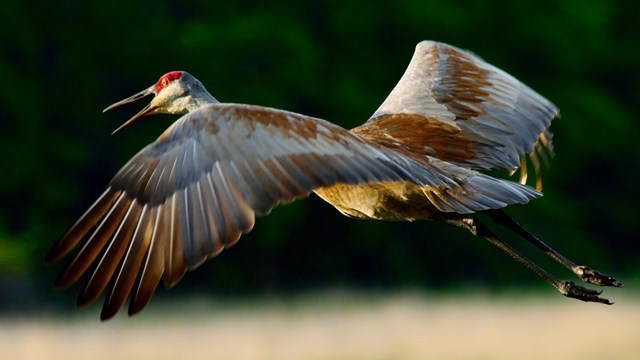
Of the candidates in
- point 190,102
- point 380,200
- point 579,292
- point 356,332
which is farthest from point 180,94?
point 356,332

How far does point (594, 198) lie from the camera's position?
1945 cm

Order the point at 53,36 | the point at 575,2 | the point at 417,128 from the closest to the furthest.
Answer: the point at 417,128, the point at 53,36, the point at 575,2

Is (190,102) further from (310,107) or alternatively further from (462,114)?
(310,107)

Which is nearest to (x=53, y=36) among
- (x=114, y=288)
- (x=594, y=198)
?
(x=594, y=198)

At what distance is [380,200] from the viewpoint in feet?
20.4

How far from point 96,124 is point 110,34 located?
0.98 meters

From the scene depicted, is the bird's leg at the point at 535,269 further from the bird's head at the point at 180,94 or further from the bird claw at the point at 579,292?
the bird's head at the point at 180,94

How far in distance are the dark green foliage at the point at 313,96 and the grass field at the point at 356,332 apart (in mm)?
1862

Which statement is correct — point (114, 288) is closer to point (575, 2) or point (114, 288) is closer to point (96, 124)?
point (96, 124)

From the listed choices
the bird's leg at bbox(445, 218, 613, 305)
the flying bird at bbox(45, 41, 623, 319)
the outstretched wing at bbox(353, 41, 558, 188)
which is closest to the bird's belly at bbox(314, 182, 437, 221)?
the flying bird at bbox(45, 41, 623, 319)

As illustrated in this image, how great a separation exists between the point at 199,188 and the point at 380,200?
1123 mm

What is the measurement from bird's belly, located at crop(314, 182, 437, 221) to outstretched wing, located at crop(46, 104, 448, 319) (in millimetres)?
493

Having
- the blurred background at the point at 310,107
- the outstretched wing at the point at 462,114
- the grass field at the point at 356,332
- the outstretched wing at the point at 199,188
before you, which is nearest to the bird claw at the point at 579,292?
the outstretched wing at the point at 462,114

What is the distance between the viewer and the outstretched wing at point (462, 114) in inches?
264
